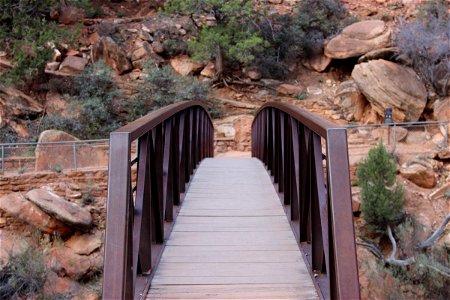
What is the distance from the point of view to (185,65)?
18.7 m

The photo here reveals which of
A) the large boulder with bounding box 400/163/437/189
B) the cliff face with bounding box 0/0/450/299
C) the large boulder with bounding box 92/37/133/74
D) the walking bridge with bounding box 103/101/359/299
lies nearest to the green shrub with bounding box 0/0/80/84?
the cliff face with bounding box 0/0/450/299

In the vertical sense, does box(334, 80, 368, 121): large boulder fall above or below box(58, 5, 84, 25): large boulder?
below

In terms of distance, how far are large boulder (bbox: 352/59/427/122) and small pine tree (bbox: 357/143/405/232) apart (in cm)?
518

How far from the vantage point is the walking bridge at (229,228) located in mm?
1957

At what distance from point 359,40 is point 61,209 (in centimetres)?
1378

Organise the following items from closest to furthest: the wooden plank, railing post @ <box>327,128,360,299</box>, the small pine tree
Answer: railing post @ <box>327,128,360,299</box>
the wooden plank
the small pine tree

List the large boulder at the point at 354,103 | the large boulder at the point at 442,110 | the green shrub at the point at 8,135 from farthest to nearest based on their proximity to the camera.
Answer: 1. the large boulder at the point at 354,103
2. the large boulder at the point at 442,110
3. the green shrub at the point at 8,135

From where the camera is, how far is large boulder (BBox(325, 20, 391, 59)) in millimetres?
17203

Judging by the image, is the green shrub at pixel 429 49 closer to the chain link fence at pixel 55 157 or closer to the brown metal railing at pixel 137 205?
the chain link fence at pixel 55 157

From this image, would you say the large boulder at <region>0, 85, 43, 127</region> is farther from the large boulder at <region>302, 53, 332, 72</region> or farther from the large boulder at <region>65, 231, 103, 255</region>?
the large boulder at <region>302, 53, 332, 72</region>

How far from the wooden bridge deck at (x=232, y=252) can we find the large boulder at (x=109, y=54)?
14.2m

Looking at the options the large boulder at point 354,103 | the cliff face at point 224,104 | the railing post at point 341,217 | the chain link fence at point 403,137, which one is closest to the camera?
the railing post at point 341,217

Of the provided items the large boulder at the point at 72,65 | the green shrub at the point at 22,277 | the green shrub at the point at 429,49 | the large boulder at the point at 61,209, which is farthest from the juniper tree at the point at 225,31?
the green shrub at the point at 22,277

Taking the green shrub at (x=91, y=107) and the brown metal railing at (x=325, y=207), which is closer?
the brown metal railing at (x=325, y=207)
